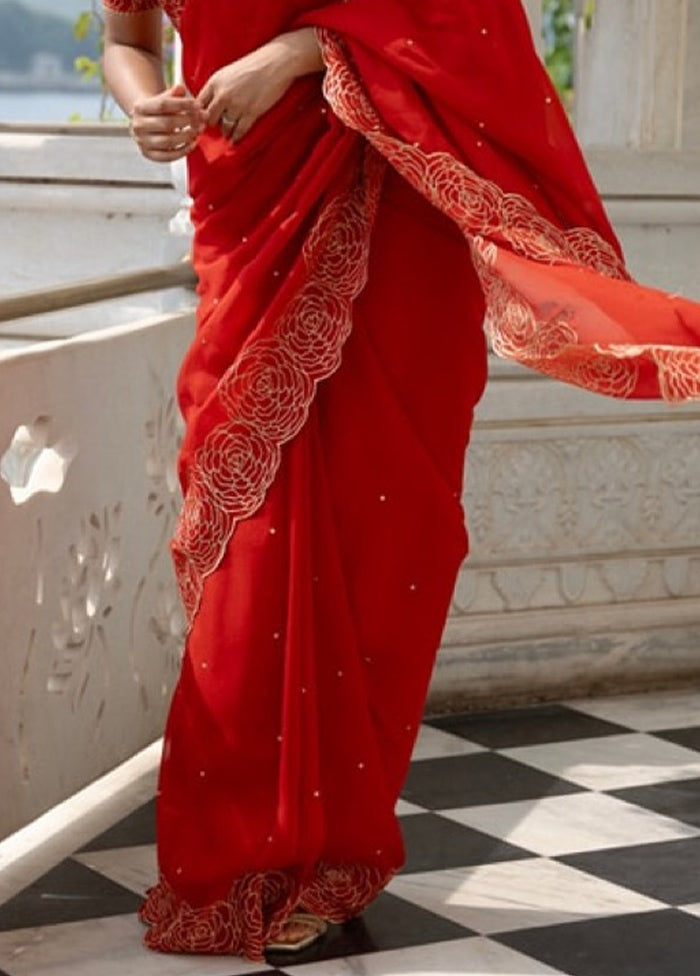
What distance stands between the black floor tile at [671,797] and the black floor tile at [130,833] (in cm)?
67

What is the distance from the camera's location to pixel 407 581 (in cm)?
258

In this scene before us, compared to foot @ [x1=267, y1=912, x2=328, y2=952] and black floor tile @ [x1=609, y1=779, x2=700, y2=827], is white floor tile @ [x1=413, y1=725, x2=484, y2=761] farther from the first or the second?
foot @ [x1=267, y1=912, x2=328, y2=952]

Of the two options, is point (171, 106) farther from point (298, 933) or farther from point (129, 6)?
point (298, 933)

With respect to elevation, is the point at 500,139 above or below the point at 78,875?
above

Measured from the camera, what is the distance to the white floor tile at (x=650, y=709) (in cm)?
372

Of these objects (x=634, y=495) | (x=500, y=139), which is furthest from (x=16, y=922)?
(x=634, y=495)

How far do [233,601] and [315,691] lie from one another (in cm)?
14

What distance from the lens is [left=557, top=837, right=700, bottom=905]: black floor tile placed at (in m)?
2.84

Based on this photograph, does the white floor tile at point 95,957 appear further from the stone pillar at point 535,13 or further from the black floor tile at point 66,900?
the stone pillar at point 535,13

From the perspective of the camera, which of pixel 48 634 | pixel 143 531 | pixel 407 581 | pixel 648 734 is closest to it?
pixel 407 581

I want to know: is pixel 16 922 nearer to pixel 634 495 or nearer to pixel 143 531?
pixel 143 531

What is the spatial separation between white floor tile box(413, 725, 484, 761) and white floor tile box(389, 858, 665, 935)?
56 centimetres

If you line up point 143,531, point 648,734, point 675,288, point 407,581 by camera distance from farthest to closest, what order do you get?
1. point 675,288
2. point 648,734
3. point 143,531
4. point 407,581

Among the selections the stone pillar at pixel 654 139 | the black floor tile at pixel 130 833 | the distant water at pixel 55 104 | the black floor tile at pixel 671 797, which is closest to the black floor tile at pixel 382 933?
the black floor tile at pixel 130 833
